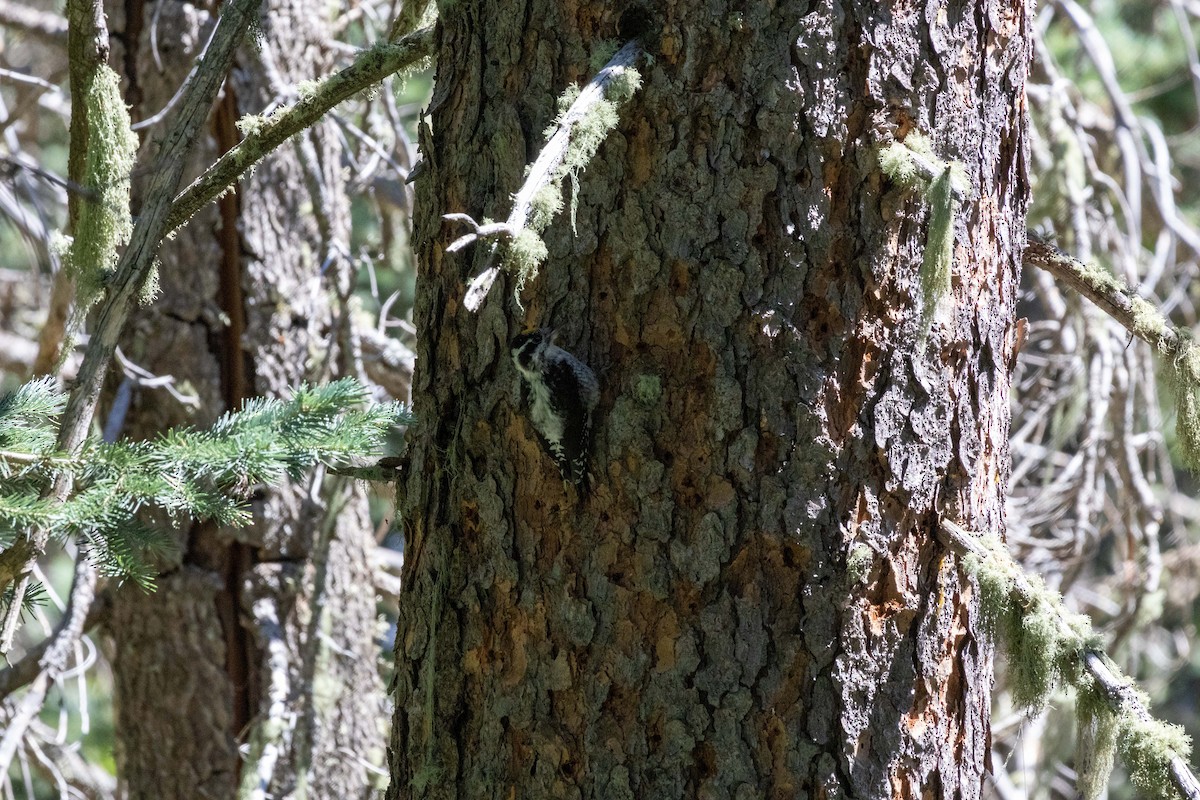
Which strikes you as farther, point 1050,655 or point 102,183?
point 102,183

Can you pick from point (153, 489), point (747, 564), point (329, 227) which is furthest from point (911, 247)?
point (329, 227)

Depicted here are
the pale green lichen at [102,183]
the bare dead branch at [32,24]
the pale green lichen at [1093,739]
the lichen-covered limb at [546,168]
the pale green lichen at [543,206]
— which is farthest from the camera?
the bare dead branch at [32,24]

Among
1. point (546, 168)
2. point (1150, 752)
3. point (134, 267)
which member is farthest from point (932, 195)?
point (134, 267)

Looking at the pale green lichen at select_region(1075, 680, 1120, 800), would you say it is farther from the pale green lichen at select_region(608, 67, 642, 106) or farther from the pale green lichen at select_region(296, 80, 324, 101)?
the pale green lichen at select_region(296, 80, 324, 101)

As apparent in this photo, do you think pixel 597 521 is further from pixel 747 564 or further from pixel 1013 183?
pixel 1013 183

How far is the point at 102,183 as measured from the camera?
2023 mm

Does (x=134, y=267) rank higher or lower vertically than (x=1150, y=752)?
higher

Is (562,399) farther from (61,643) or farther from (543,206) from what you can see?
(61,643)

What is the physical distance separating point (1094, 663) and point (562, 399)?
3.09 feet

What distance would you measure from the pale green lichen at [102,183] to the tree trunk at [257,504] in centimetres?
145

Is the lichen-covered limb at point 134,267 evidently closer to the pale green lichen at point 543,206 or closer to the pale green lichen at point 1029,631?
the pale green lichen at point 543,206

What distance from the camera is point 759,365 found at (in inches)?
71.9

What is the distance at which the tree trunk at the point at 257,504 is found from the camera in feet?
11.7

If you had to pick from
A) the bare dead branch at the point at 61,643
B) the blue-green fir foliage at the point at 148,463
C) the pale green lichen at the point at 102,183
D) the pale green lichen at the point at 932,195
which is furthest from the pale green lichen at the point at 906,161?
the bare dead branch at the point at 61,643
